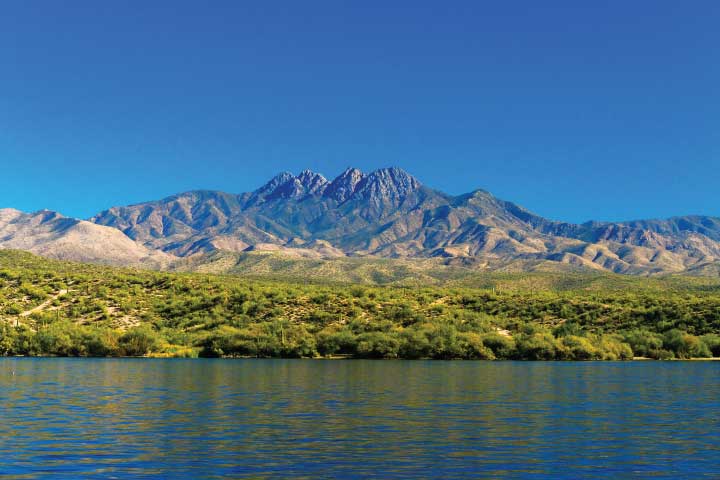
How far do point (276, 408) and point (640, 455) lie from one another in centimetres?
2151

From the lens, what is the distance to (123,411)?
42.4 m

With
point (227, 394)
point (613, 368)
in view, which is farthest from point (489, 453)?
point (613, 368)

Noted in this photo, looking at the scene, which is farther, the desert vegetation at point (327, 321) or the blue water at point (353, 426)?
the desert vegetation at point (327, 321)

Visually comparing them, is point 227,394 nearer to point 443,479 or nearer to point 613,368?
point 443,479

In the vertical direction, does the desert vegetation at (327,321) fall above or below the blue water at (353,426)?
above

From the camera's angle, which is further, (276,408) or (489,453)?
(276,408)

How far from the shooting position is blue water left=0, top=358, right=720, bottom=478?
2756cm

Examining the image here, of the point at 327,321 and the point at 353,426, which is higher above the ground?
the point at 327,321

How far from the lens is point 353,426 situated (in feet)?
123

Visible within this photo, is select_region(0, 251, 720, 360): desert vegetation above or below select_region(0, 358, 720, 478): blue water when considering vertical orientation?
above

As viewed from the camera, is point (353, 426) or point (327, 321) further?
point (327, 321)

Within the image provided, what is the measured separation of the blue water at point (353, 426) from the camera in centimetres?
2756

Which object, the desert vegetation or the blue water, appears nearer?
the blue water

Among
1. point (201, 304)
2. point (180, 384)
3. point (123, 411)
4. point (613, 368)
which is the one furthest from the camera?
point (201, 304)
